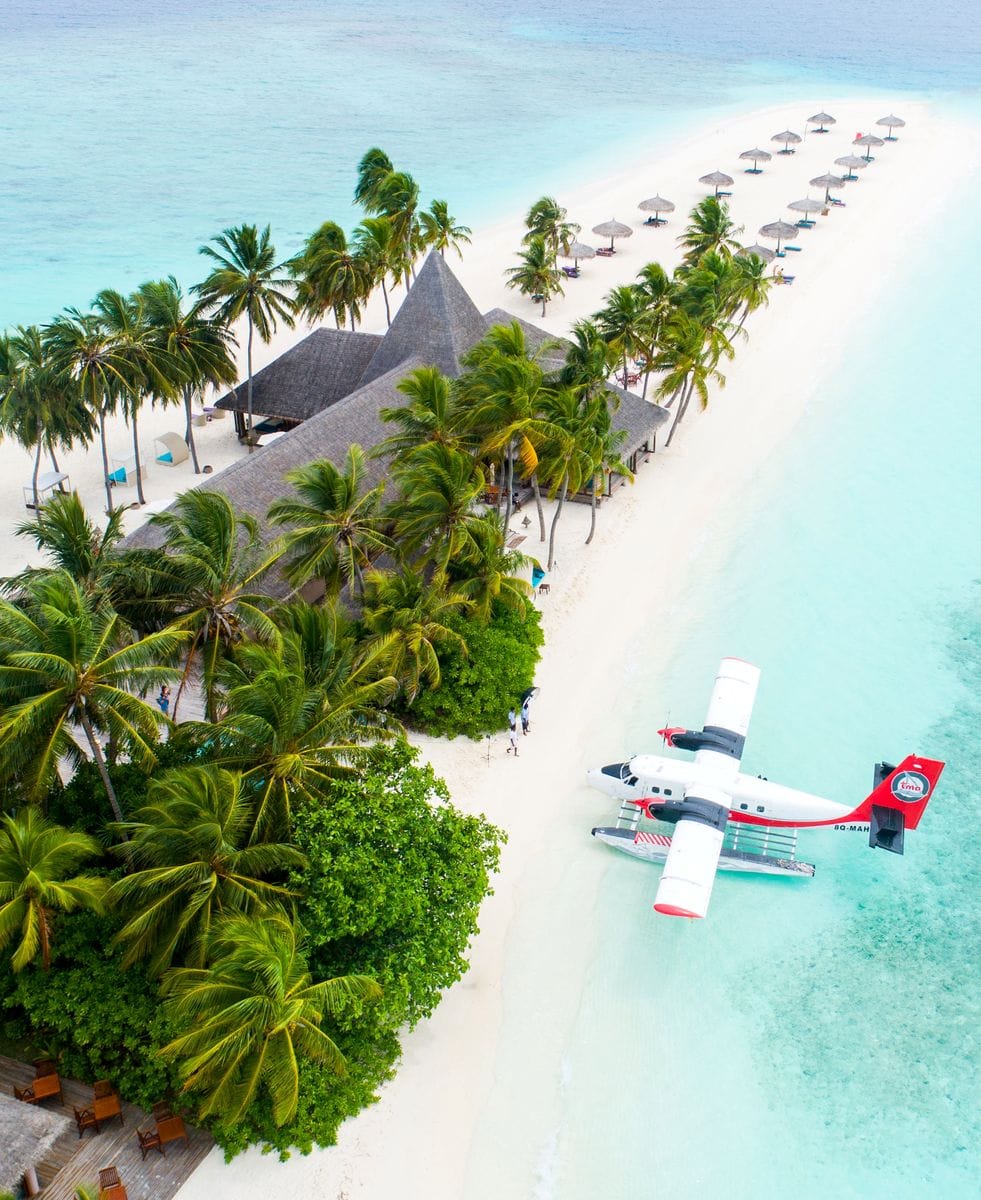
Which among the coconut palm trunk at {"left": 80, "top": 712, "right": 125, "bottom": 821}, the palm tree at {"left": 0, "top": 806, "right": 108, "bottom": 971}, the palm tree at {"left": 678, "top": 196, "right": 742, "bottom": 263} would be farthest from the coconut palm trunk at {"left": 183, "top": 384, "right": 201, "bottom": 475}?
the palm tree at {"left": 678, "top": 196, "right": 742, "bottom": 263}

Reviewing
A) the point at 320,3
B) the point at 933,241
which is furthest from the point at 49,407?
the point at 320,3

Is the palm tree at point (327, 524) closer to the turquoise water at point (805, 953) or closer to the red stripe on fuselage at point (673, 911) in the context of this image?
the turquoise water at point (805, 953)

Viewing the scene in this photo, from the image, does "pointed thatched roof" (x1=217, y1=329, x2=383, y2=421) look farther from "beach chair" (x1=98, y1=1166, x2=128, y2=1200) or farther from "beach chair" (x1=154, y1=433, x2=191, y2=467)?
"beach chair" (x1=98, y1=1166, x2=128, y2=1200)

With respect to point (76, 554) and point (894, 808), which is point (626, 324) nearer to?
point (894, 808)

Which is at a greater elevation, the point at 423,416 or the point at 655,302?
the point at 423,416

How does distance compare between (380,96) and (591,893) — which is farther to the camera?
(380,96)

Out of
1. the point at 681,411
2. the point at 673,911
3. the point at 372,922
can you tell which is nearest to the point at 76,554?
the point at 372,922

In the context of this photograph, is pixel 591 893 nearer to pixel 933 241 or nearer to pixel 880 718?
pixel 880 718
